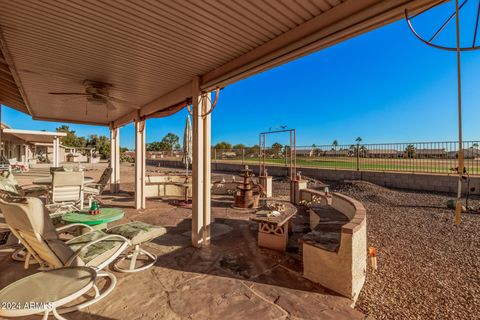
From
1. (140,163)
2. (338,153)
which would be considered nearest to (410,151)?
(338,153)

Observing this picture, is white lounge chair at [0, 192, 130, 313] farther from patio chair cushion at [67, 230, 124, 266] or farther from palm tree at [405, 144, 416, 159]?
palm tree at [405, 144, 416, 159]

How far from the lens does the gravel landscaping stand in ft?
7.35

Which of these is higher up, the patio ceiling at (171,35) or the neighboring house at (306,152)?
the patio ceiling at (171,35)

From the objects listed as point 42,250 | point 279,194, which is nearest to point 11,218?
point 42,250

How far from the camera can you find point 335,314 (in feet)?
6.89

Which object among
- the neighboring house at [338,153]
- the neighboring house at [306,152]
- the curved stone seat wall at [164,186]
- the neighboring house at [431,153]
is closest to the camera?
the curved stone seat wall at [164,186]

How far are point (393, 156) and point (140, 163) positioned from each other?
10072 millimetres

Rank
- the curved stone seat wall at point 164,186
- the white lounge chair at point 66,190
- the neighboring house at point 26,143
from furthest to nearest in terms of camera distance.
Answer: the neighboring house at point 26,143 → the curved stone seat wall at point 164,186 → the white lounge chair at point 66,190

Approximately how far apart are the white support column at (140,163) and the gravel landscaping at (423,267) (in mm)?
5453

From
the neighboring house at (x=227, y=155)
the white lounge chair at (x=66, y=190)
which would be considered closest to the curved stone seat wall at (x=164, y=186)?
the white lounge chair at (x=66, y=190)

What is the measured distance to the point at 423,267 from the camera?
2.99 meters

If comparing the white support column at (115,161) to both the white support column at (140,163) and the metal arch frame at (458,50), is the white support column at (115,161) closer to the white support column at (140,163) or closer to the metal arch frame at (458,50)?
the white support column at (140,163)

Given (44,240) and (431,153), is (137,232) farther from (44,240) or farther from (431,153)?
(431,153)

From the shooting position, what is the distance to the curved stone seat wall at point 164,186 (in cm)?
775
